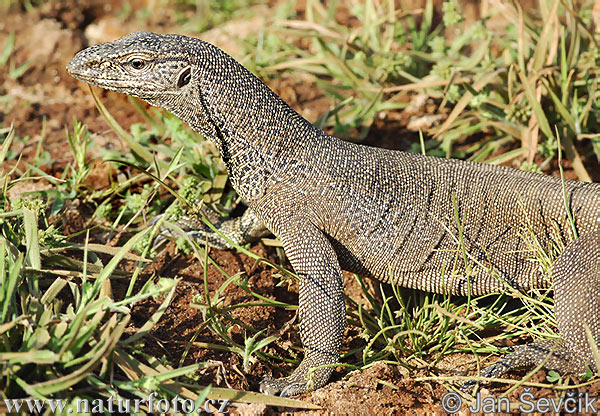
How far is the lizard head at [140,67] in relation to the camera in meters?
4.54

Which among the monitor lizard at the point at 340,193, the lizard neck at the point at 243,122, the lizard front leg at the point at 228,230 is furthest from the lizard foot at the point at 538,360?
the lizard front leg at the point at 228,230

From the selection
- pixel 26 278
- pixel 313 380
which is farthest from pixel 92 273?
pixel 313 380

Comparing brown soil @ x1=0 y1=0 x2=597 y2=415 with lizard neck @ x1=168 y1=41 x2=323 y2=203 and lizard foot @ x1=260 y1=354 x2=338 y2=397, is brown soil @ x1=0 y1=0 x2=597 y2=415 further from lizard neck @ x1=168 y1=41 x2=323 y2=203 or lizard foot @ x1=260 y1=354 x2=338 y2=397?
lizard neck @ x1=168 y1=41 x2=323 y2=203

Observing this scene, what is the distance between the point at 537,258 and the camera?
184 inches

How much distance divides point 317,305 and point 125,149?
2.96 metres

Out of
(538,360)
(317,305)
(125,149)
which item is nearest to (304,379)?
(317,305)

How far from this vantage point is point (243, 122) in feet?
15.3

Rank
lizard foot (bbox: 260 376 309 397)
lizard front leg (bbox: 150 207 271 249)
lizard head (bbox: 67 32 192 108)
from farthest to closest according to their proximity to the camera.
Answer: lizard front leg (bbox: 150 207 271 249) < lizard head (bbox: 67 32 192 108) < lizard foot (bbox: 260 376 309 397)

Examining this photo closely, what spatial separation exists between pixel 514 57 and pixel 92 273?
4.94 metres

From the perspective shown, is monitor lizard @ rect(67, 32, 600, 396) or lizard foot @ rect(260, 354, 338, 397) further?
monitor lizard @ rect(67, 32, 600, 396)

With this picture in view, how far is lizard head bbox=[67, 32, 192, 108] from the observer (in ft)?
14.9

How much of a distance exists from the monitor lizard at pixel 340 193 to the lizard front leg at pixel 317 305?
1 centimetres

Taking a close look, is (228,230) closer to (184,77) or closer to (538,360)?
(184,77)

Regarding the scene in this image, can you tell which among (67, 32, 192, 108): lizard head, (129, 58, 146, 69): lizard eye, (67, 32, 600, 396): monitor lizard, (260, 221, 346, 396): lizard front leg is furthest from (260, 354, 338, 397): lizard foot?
(129, 58, 146, 69): lizard eye
